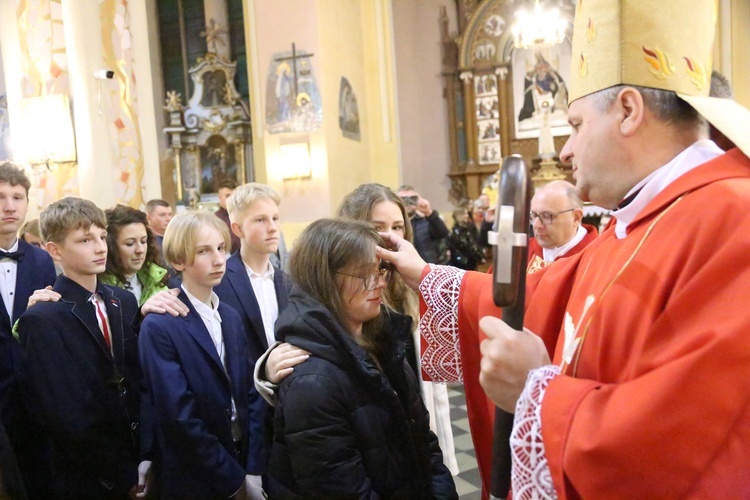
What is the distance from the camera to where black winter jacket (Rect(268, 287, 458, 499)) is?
155 centimetres

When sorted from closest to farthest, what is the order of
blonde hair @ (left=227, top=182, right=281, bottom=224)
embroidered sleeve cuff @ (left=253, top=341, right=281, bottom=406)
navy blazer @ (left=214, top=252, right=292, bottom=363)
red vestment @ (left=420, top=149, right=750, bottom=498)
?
red vestment @ (left=420, top=149, right=750, bottom=498) → embroidered sleeve cuff @ (left=253, top=341, right=281, bottom=406) → navy blazer @ (left=214, top=252, right=292, bottom=363) → blonde hair @ (left=227, top=182, right=281, bottom=224)

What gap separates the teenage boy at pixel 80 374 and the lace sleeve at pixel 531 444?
1.83 metres

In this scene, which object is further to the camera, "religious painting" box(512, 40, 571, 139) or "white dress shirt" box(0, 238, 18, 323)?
"religious painting" box(512, 40, 571, 139)

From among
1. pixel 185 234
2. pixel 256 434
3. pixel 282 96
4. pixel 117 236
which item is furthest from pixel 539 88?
pixel 256 434

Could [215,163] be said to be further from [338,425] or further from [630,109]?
[630,109]

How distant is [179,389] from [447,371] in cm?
97

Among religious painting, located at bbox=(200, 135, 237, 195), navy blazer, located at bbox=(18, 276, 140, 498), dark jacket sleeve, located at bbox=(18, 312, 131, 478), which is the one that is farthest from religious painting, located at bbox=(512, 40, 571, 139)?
dark jacket sleeve, located at bbox=(18, 312, 131, 478)

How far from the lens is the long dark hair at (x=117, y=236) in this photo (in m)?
3.20

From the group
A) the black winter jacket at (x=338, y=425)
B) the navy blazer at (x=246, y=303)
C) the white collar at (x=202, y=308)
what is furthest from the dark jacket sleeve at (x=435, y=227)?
the black winter jacket at (x=338, y=425)

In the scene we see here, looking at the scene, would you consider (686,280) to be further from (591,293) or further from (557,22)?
(557,22)

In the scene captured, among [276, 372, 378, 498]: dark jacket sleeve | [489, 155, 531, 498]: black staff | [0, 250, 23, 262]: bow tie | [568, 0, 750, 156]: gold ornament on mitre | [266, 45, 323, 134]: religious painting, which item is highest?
[266, 45, 323, 134]: religious painting

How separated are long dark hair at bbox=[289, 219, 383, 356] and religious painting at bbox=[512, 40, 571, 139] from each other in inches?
467

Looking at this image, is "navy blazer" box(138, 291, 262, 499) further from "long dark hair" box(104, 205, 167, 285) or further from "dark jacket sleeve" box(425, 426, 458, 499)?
"long dark hair" box(104, 205, 167, 285)

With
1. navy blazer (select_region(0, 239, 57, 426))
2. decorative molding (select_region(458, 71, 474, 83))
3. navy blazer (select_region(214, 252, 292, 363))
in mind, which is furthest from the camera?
decorative molding (select_region(458, 71, 474, 83))
